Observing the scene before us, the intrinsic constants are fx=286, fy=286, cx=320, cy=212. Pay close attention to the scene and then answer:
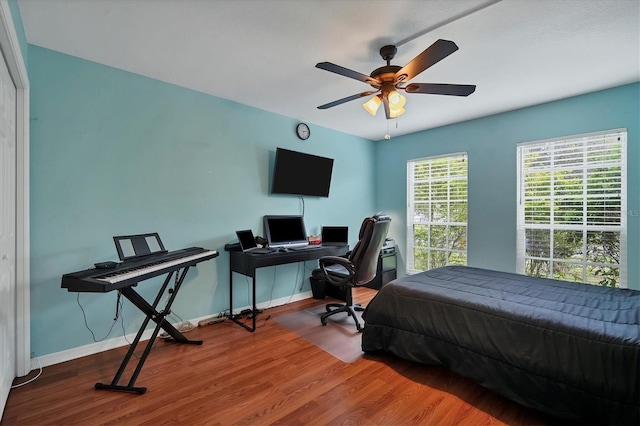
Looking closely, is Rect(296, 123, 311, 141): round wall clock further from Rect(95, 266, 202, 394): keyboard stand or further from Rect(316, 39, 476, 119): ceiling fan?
Rect(95, 266, 202, 394): keyboard stand

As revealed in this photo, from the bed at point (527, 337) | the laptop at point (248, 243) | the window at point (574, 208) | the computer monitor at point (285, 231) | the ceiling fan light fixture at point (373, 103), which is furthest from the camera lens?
the computer monitor at point (285, 231)

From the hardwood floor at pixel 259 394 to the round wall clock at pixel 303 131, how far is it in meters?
2.63

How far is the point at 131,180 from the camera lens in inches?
101

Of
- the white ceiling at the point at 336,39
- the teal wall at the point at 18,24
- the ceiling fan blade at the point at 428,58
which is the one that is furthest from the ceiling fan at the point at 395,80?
the teal wall at the point at 18,24

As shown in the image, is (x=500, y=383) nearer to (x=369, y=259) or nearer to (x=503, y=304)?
(x=503, y=304)

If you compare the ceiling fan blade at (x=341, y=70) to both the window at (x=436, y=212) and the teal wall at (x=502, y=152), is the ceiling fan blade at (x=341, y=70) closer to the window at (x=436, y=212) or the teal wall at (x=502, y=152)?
the teal wall at (x=502, y=152)

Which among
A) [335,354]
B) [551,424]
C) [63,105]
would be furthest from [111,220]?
[551,424]

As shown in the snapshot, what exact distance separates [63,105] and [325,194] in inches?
114

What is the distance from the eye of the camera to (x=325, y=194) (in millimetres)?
4141

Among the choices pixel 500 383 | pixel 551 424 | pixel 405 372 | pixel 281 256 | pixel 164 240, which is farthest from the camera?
pixel 281 256

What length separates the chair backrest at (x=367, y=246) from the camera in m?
2.73

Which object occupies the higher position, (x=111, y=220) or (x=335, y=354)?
(x=111, y=220)

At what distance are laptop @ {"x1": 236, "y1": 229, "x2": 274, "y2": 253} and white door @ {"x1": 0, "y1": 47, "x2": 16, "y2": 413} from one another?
1.65 m

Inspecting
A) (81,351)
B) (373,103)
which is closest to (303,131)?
(373,103)
